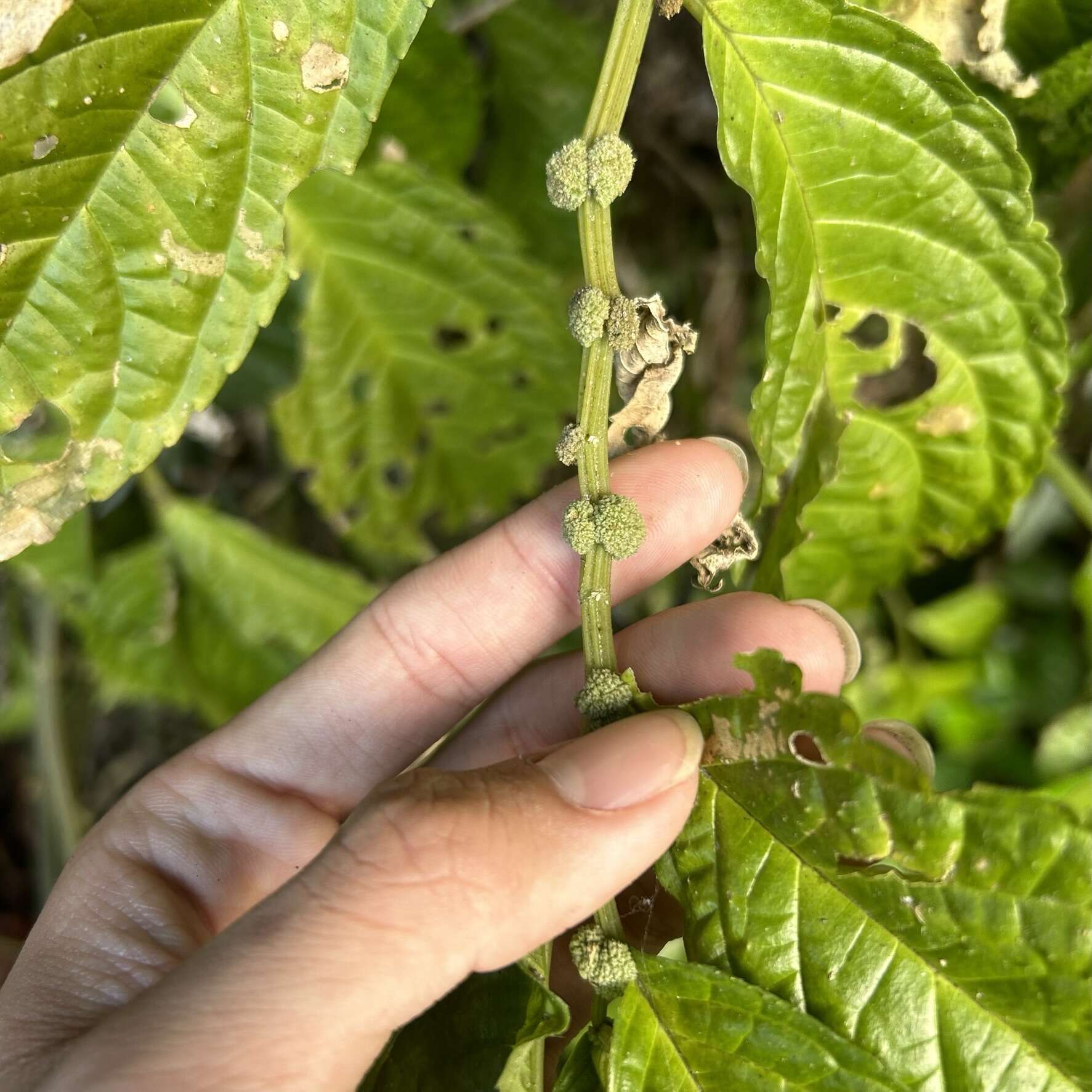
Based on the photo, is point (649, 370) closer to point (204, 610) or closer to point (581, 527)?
point (581, 527)

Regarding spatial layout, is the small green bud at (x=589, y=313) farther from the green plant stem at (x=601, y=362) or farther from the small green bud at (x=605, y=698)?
the small green bud at (x=605, y=698)

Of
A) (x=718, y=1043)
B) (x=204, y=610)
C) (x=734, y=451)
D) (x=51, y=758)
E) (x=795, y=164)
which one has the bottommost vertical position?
(x=51, y=758)

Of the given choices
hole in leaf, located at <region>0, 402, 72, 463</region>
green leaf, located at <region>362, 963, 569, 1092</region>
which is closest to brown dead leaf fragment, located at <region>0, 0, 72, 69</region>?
hole in leaf, located at <region>0, 402, 72, 463</region>

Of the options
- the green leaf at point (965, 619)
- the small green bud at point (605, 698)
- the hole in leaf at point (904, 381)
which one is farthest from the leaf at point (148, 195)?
the green leaf at point (965, 619)

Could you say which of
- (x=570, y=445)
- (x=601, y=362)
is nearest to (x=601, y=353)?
(x=601, y=362)

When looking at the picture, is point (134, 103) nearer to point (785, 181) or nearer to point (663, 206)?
point (785, 181)

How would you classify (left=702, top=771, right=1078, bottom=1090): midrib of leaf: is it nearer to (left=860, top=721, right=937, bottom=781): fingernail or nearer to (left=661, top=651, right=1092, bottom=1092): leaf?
(left=661, top=651, right=1092, bottom=1092): leaf
